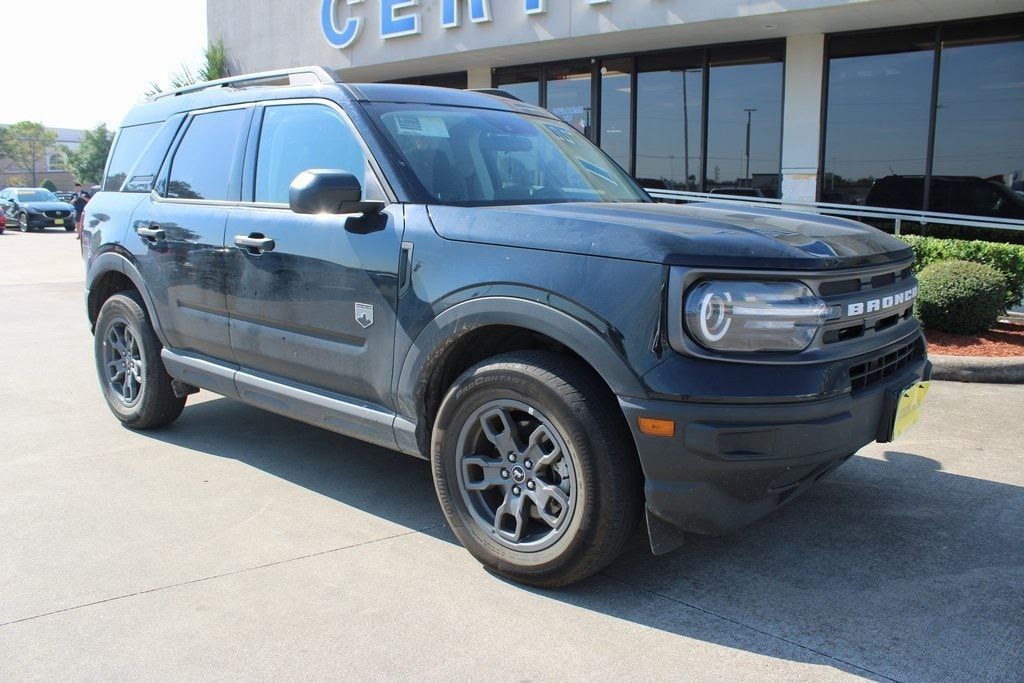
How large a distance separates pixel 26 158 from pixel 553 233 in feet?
431

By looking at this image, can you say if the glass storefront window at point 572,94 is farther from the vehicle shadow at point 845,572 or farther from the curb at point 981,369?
the vehicle shadow at point 845,572

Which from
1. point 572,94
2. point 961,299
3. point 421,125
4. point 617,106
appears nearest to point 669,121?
point 617,106

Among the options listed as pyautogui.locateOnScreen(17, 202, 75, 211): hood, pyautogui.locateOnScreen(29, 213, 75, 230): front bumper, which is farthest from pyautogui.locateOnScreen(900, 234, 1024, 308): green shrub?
pyautogui.locateOnScreen(29, 213, 75, 230): front bumper

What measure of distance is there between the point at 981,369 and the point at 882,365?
4.09 meters

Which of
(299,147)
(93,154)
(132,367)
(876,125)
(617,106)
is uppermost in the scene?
(93,154)

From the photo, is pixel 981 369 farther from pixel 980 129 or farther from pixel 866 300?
pixel 980 129

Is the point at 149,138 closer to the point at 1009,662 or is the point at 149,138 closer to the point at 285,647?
the point at 285,647

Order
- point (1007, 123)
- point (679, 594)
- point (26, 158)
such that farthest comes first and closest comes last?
point (26, 158)
point (1007, 123)
point (679, 594)

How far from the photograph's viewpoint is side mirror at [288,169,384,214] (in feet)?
11.8

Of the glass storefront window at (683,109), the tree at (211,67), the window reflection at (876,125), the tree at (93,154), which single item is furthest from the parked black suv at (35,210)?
the tree at (93,154)

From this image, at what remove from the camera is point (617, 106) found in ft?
48.2

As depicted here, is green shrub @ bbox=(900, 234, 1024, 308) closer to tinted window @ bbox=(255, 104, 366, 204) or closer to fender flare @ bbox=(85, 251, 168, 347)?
tinted window @ bbox=(255, 104, 366, 204)

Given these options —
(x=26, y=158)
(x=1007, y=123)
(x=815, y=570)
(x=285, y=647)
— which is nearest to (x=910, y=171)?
(x=1007, y=123)

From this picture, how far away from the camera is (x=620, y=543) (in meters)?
3.15
